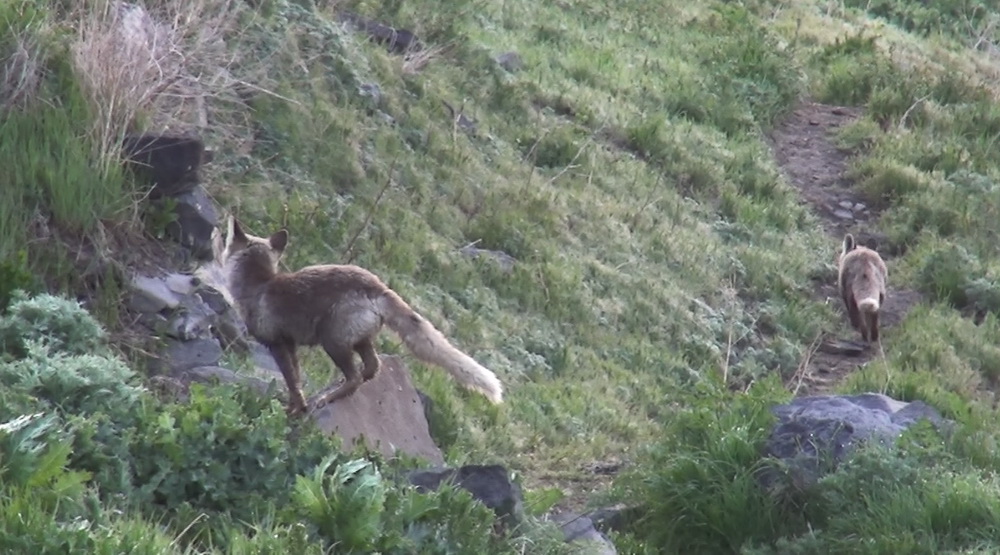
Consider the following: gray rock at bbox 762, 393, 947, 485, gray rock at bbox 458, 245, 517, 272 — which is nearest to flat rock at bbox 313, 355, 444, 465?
gray rock at bbox 762, 393, 947, 485

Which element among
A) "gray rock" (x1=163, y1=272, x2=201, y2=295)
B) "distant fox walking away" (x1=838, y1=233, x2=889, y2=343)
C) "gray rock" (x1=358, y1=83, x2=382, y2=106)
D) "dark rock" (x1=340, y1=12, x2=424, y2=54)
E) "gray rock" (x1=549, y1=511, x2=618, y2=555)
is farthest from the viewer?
"dark rock" (x1=340, y1=12, x2=424, y2=54)

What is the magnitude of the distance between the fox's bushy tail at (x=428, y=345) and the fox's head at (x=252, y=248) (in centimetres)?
76

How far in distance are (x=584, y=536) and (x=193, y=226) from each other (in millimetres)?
3184

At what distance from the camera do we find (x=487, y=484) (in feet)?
23.2

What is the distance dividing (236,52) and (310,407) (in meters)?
3.70

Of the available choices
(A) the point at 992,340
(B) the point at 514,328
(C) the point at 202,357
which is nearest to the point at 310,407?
(C) the point at 202,357

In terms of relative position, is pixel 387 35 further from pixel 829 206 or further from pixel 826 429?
pixel 826 429

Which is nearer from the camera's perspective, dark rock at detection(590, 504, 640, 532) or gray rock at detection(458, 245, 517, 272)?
dark rock at detection(590, 504, 640, 532)

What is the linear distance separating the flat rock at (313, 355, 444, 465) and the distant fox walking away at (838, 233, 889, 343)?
5665 millimetres

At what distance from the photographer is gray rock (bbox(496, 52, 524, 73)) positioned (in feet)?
49.8

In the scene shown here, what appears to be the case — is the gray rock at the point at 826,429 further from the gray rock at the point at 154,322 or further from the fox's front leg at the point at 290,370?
the gray rock at the point at 154,322

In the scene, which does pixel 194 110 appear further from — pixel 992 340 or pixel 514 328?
pixel 992 340

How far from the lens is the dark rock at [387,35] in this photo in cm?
1380

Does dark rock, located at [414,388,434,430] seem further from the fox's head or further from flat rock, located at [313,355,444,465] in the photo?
the fox's head
